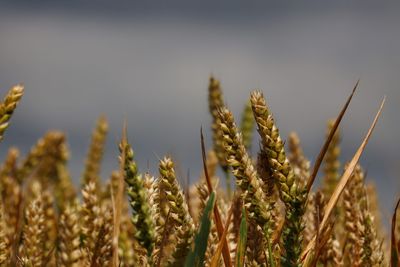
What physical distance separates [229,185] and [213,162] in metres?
1.74

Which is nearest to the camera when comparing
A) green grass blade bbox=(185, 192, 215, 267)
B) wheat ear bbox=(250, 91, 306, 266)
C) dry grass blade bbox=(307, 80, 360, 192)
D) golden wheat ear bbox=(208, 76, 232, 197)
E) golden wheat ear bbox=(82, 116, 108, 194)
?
green grass blade bbox=(185, 192, 215, 267)

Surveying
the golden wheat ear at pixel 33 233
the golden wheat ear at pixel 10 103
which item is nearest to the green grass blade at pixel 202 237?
the golden wheat ear at pixel 10 103

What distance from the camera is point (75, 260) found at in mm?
1862

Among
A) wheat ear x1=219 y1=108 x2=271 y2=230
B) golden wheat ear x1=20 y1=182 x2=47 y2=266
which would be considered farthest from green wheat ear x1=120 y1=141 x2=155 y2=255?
golden wheat ear x1=20 y1=182 x2=47 y2=266

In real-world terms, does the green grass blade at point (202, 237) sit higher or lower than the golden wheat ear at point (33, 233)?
lower

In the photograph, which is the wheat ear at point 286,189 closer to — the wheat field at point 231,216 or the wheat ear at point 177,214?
the wheat field at point 231,216

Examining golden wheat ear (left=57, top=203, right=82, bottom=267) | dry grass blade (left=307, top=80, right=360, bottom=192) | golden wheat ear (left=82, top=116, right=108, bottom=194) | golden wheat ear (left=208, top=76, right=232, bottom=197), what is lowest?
golden wheat ear (left=57, top=203, right=82, bottom=267)

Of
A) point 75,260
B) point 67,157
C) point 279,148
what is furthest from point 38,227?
point 67,157

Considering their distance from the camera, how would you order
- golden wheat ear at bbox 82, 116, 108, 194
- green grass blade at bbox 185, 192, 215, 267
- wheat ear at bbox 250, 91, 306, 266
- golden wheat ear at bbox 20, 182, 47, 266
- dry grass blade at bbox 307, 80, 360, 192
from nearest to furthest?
green grass blade at bbox 185, 192, 215, 267 < wheat ear at bbox 250, 91, 306, 266 < dry grass blade at bbox 307, 80, 360, 192 < golden wheat ear at bbox 20, 182, 47, 266 < golden wheat ear at bbox 82, 116, 108, 194

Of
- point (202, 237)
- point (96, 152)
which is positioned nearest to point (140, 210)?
point (202, 237)

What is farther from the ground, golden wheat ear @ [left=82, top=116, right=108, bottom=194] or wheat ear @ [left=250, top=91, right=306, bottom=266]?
golden wheat ear @ [left=82, top=116, right=108, bottom=194]

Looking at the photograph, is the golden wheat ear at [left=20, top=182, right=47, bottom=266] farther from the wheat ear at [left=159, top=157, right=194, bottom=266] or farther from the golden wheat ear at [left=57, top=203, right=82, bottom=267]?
the wheat ear at [left=159, top=157, right=194, bottom=266]

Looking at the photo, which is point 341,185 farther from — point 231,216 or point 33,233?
point 33,233

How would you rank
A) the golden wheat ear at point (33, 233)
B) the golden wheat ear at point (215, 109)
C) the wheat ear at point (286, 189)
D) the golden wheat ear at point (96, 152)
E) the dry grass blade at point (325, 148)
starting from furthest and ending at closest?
the golden wheat ear at point (96, 152), the golden wheat ear at point (215, 109), the golden wheat ear at point (33, 233), the dry grass blade at point (325, 148), the wheat ear at point (286, 189)
